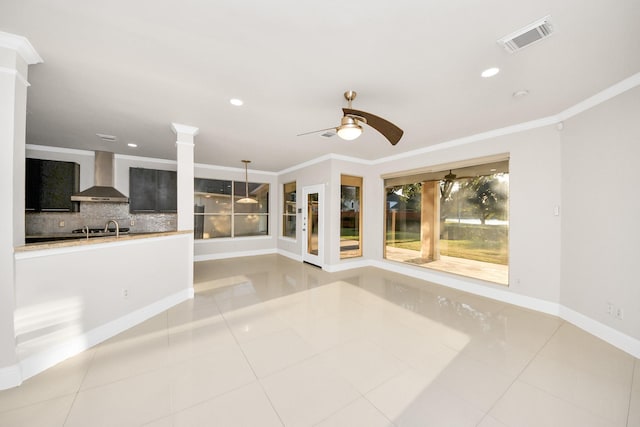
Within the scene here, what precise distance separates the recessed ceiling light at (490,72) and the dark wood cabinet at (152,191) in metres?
5.88

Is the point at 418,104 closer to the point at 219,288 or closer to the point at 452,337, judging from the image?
the point at 452,337

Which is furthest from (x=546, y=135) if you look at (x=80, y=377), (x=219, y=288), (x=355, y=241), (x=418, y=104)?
(x=80, y=377)

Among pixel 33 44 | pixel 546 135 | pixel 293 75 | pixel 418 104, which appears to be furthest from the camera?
pixel 546 135

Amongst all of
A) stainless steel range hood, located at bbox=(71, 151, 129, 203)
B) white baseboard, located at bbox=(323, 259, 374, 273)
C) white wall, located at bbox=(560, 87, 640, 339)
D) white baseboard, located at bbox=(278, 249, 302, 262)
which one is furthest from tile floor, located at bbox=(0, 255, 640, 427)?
stainless steel range hood, located at bbox=(71, 151, 129, 203)

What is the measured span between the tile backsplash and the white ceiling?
2.21m

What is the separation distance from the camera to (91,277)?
7.80 feet

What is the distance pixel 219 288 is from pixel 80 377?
219 centimetres

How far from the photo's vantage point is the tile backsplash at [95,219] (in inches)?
182

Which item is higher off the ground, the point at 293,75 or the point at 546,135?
the point at 293,75

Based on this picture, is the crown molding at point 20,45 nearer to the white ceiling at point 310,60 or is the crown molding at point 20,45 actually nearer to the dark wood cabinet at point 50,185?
the white ceiling at point 310,60

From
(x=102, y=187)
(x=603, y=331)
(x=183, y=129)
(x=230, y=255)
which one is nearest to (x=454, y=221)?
(x=603, y=331)

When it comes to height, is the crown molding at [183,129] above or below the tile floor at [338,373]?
above

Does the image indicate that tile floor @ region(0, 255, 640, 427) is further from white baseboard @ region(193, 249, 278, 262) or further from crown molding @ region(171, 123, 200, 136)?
white baseboard @ region(193, 249, 278, 262)

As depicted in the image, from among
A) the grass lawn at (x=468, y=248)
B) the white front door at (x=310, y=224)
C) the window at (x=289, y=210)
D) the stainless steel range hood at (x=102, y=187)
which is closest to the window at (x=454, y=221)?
the grass lawn at (x=468, y=248)
